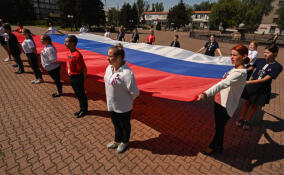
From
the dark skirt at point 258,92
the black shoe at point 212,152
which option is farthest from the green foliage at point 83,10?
the black shoe at point 212,152

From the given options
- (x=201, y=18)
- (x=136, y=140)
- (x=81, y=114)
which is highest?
(x=201, y=18)

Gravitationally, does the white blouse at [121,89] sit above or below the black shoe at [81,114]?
above

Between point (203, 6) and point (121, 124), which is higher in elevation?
point (203, 6)

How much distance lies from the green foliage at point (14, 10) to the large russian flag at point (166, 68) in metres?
54.2

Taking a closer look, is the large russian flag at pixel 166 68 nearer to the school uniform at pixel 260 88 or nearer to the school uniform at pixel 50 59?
the school uniform at pixel 50 59

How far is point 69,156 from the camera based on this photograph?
3121 millimetres

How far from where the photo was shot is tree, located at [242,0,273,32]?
88.8 feet

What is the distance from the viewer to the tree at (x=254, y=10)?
27.1 metres

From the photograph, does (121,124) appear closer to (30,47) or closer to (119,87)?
(119,87)

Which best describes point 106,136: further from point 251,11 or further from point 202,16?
point 202,16

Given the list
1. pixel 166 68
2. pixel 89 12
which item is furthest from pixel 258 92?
pixel 89 12

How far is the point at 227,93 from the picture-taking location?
8.45 feet

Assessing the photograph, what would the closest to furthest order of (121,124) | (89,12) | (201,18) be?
(121,124), (89,12), (201,18)

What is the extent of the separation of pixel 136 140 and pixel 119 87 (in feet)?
5.37
